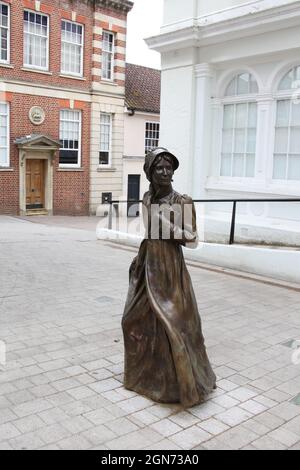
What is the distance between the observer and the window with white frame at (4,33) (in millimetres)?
19516

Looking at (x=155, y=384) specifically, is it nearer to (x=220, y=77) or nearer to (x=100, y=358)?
(x=100, y=358)

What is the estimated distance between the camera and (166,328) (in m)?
3.87

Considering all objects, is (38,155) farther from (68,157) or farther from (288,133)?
(288,133)

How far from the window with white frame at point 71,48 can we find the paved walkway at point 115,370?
15.7 metres

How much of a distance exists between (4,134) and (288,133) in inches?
533

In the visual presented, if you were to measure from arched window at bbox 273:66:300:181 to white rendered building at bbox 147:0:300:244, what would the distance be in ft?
0.06

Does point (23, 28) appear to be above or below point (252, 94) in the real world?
above

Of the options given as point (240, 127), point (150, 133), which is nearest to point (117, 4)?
point (150, 133)

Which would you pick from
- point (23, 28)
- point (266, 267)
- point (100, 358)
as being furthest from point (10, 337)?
point (23, 28)

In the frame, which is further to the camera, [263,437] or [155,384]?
[155,384]

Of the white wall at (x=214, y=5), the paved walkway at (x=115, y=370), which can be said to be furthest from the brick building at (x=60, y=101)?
the paved walkway at (x=115, y=370)

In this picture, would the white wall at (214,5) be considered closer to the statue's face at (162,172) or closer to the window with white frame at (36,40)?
the statue's face at (162,172)

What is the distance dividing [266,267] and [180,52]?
17.4 ft

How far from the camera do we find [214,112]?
10.9m
